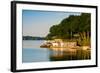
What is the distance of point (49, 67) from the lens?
202 centimetres

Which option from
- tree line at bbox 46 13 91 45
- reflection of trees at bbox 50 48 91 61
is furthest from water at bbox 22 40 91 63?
tree line at bbox 46 13 91 45

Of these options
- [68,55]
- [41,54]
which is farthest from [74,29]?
[41,54]

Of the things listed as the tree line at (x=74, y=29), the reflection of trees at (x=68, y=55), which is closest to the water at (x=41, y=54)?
the reflection of trees at (x=68, y=55)

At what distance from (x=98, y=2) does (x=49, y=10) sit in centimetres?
54

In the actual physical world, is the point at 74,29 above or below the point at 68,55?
above

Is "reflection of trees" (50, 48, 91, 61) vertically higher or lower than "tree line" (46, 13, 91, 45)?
lower

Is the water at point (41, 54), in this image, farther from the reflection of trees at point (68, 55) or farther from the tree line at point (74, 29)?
the tree line at point (74, 29)

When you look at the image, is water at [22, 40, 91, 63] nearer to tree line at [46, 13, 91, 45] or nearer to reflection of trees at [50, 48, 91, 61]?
reflection of trees at [50, 48, 91, 61]

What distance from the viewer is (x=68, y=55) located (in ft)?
6.92

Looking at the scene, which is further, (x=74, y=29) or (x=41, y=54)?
(x=74, y=29)

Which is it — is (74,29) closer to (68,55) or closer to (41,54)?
(68,55)

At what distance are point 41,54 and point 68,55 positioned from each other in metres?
0.27

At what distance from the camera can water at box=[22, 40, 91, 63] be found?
1959 millimetres

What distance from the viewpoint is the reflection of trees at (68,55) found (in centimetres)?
206
